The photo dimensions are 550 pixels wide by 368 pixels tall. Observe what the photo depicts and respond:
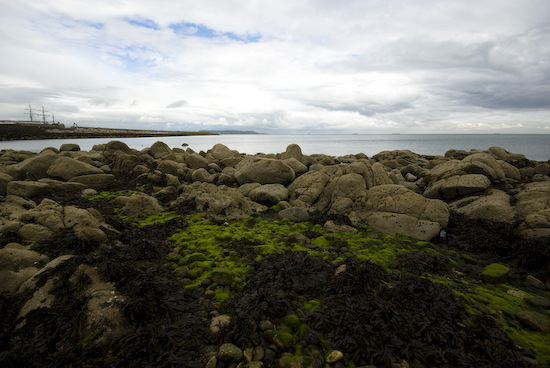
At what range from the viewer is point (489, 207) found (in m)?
8.55

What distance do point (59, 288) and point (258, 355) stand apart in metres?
3.25

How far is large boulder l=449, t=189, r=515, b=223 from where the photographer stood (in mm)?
8305

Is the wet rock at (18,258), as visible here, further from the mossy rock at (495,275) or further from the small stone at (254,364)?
the mossy rock at (495,275)

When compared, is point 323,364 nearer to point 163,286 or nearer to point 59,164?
point 163,286

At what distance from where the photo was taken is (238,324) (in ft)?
12.6

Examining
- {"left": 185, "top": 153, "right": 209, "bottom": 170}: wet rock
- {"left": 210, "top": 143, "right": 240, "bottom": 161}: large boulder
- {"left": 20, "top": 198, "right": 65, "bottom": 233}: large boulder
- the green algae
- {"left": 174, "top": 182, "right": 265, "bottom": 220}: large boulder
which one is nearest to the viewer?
{"left": 20, "top": 198, "right": 65, "bottom": 233}: large boulder

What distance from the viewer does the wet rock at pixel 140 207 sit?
9180mm

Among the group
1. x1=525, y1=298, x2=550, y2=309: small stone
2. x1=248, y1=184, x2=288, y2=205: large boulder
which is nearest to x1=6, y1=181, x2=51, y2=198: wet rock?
x1=248, y1=184, x2=288, y2=205: large boulder

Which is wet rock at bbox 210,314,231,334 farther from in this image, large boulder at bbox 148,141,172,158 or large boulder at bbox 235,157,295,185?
large boulder at bbox 148,141,172,158

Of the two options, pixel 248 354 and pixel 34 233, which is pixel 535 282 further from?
pixel 34 233

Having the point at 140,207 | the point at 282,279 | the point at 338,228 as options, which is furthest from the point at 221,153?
the point at 282,279

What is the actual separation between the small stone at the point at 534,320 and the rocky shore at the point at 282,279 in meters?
0.02

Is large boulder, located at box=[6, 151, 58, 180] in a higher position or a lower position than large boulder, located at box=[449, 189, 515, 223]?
higher

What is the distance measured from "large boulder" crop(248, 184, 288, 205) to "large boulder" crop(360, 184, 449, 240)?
3.27 meters
